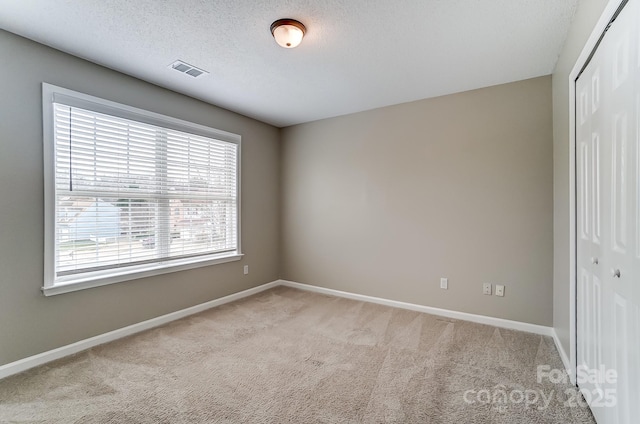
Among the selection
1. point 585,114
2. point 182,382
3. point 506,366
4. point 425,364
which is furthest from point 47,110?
point 506,366

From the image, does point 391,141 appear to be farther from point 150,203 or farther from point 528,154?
point 150,203

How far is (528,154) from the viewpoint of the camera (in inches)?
112

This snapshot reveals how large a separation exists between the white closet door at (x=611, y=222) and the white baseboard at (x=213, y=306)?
0.77m

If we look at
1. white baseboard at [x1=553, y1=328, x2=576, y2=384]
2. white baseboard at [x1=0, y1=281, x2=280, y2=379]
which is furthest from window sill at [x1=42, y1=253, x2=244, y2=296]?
white baseboard at [x1=553, y1=328, x2=576, y2=384]

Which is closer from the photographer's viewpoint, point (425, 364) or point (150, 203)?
point (425, 364)

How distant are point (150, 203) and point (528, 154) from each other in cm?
395

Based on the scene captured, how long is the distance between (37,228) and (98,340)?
112 centimetres

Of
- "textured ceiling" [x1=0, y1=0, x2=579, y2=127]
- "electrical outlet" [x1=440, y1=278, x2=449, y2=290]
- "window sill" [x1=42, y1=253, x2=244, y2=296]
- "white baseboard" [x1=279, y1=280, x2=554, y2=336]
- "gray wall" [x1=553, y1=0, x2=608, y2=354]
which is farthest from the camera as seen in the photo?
"electrical outlet" [x1=440, y1=278, x2=449, y2=290]

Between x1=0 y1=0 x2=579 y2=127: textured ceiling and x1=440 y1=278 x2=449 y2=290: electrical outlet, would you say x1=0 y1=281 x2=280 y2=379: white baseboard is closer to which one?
x1=0 y1=0 x2=579 y2=127: textured ceiling

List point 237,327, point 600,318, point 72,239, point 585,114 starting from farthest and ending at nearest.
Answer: point 237,327
point 72,239
point 585,114
point 600,318

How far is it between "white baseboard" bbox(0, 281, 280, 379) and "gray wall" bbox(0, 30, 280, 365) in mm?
45

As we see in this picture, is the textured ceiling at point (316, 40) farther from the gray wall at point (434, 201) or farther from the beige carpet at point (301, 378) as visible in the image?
the beige carpet at point (301, 378)

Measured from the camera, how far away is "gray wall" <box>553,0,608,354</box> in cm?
199

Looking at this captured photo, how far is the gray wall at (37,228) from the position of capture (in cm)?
215
